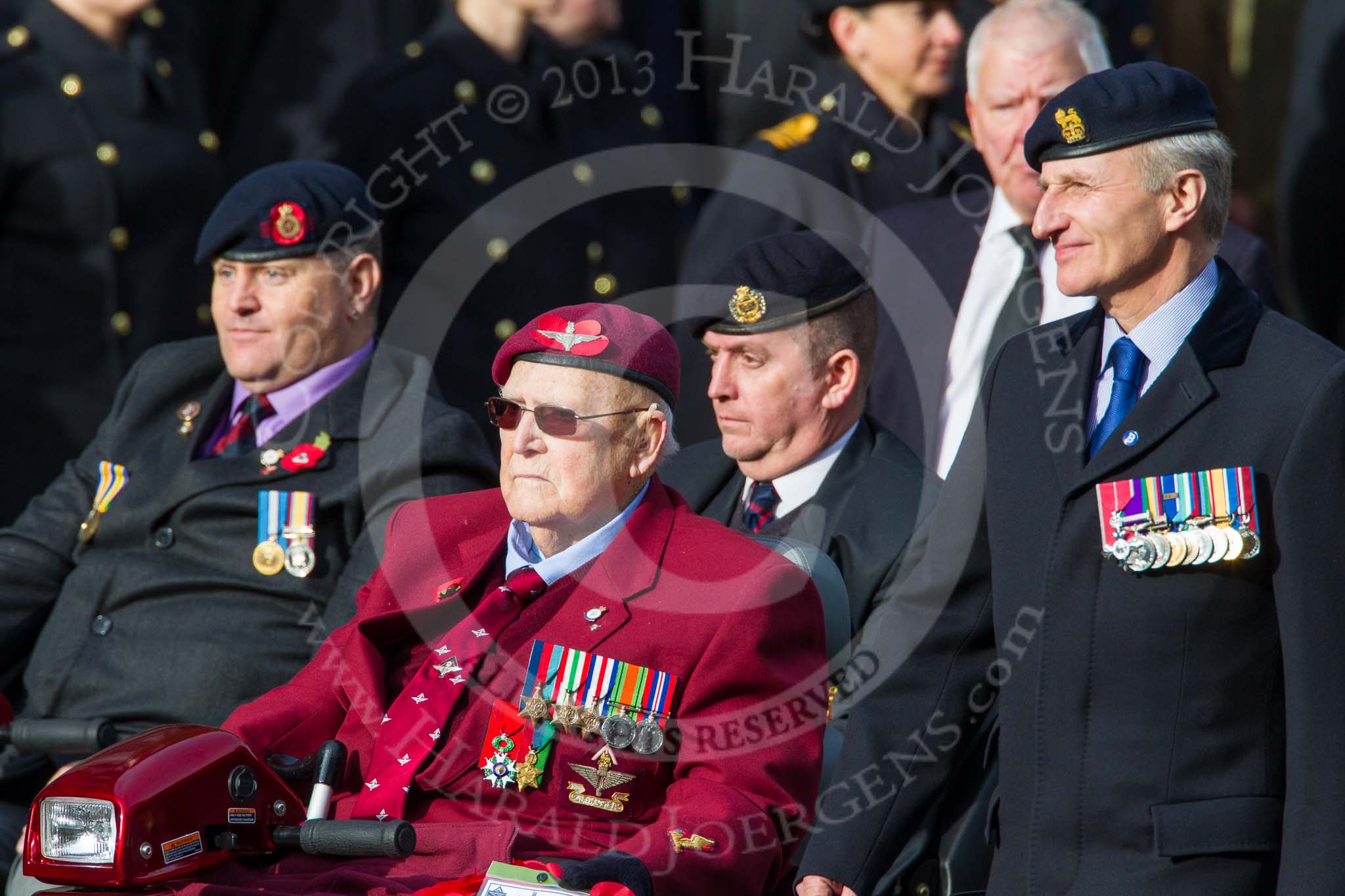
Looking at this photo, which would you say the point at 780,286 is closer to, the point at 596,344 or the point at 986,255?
the point at 986,255

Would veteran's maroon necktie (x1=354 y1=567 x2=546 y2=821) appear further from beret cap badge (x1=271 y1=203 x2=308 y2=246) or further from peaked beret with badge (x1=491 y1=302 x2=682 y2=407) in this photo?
beret cap badge (x1=271 y1=203 x2=308 y2=246)

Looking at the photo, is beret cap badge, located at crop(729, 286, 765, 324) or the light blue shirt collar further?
beret cap badge, located at crop(729, 286, 765, 324)

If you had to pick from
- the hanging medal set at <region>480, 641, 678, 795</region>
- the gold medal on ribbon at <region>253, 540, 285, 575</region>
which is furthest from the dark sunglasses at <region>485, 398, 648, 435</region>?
the gold medal on ribbon at <region>253, 540, 285, 575</region>

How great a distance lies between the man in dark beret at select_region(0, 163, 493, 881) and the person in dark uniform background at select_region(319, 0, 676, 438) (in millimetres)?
921

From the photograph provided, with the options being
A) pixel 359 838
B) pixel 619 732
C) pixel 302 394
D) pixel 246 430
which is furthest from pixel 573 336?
pixel 246 430

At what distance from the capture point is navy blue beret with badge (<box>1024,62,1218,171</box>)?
3252 mm

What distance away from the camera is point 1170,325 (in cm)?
326

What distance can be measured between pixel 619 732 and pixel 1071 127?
1342 mm

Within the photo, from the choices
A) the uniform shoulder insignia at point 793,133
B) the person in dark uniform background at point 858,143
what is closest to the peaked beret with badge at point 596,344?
the person in dark uniform background at point 858,143

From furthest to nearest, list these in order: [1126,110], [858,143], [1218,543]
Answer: [858,143], [1126,110], [1218,543]

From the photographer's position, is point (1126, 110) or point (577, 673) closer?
point (1126, 110)

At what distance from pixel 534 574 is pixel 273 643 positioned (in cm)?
107

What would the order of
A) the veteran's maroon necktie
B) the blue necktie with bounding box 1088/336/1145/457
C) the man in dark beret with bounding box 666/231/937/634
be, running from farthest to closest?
the man in dark beret with bounding box 666/231/937/634
the veteran's maroon necktie
the blue necktie with bounding box 1088/336/1145/457

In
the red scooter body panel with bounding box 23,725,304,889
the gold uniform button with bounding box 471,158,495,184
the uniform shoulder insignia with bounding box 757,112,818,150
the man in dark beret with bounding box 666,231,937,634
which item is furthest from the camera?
the gold uniform button with bounding box 471,158,495,184
